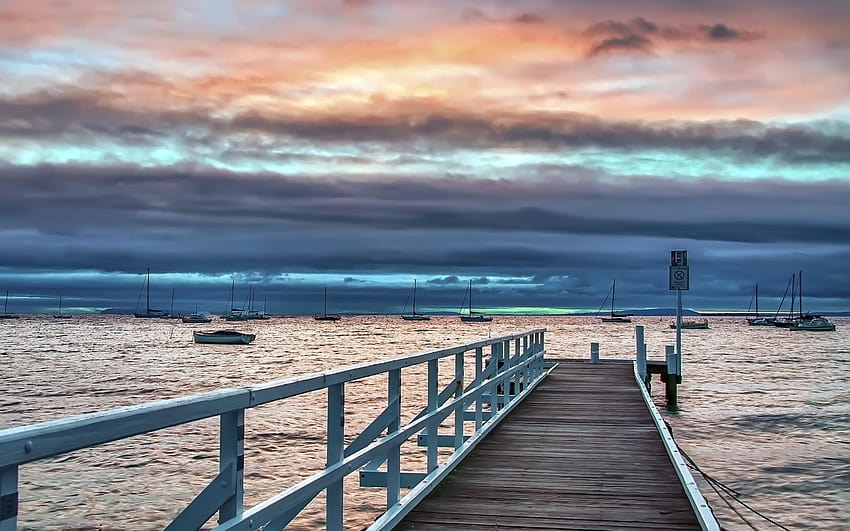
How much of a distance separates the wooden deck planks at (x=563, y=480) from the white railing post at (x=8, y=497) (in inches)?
171

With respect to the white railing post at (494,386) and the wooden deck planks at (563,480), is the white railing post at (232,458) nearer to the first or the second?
the wooden deck planks at (563,480)

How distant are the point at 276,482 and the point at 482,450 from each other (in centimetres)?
911

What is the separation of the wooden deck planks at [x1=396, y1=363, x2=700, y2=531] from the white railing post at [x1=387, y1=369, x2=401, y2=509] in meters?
0.24

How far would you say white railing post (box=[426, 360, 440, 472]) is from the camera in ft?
24.8

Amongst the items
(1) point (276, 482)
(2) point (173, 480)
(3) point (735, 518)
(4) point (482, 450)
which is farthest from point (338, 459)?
(2) point (173, 480)

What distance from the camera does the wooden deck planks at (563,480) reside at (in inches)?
264

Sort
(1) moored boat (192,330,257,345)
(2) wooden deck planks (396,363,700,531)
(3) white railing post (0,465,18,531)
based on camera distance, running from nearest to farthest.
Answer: (3) white railing post (0,465,18,531), (2) wooden deck planks (396,363,700,531), (1) moored boat (192,330,257,345)

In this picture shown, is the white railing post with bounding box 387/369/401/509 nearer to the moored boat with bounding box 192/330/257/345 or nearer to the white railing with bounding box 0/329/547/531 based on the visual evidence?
the white railing with bounding box 0/329/547/531

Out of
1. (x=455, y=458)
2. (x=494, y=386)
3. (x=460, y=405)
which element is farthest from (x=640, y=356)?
(x=455, y=458)

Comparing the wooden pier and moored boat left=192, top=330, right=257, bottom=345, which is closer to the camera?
the wooden pier

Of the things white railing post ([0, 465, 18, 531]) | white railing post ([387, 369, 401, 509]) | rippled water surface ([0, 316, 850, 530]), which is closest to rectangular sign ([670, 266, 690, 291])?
rippled water surface ([0, 316, 850, 530])

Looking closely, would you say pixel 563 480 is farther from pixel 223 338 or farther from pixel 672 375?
pixel 223 338

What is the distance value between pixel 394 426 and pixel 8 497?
14.0ft

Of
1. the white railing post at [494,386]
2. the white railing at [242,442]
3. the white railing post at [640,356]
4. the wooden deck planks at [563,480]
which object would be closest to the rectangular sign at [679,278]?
the white railing post at [640,356]
